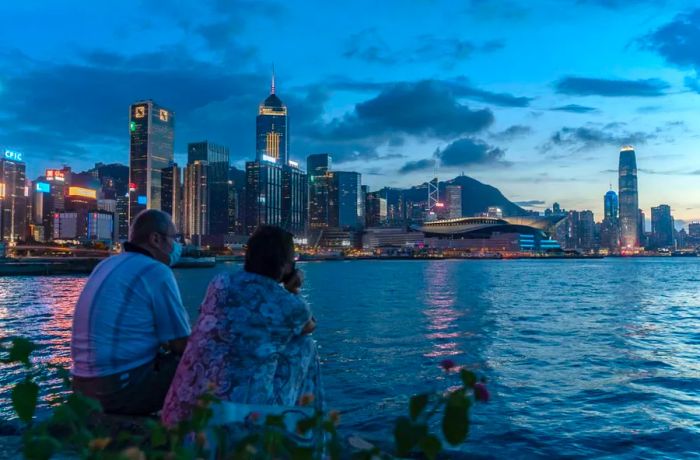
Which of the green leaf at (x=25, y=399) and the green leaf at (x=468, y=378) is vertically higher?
the green leaf at (x=468, y=378)

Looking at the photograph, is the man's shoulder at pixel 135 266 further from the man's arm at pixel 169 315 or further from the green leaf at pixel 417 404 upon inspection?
the green leaf at pixel 417 404

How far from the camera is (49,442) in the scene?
154cm

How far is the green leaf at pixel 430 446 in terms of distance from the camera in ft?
5.46

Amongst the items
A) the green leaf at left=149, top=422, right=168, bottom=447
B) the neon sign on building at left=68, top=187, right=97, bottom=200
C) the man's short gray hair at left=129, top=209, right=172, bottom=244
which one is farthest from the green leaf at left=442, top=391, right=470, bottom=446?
the neon sign on building at left=68, top=187, right=97, bottom=200

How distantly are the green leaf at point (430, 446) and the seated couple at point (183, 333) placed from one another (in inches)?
52.2

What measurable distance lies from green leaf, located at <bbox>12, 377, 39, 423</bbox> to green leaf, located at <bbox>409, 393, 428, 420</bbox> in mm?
1508

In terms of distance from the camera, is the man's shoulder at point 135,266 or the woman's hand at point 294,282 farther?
the man's shoulder at point 135,266

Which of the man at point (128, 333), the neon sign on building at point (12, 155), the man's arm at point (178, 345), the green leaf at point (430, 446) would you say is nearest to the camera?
the green leaf at point (430, 446)

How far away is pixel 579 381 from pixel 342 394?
4.84 meters

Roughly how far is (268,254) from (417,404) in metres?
1.61

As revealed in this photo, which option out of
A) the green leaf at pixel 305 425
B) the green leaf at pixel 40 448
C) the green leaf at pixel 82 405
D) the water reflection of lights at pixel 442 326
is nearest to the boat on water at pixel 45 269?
the water reflection of lights at pixel 442 326

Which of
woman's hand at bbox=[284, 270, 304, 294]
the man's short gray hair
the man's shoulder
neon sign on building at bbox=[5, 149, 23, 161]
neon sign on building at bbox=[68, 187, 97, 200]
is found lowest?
woman's hand at bbox=[284, 270, 304, 294]

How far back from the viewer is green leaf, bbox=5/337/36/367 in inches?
87.9

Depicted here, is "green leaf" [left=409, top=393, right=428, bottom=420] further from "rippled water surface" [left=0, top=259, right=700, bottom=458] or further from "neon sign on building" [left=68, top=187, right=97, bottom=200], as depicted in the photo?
"neon sign on building" [left=68, top=187, right=97, bottom=200]
